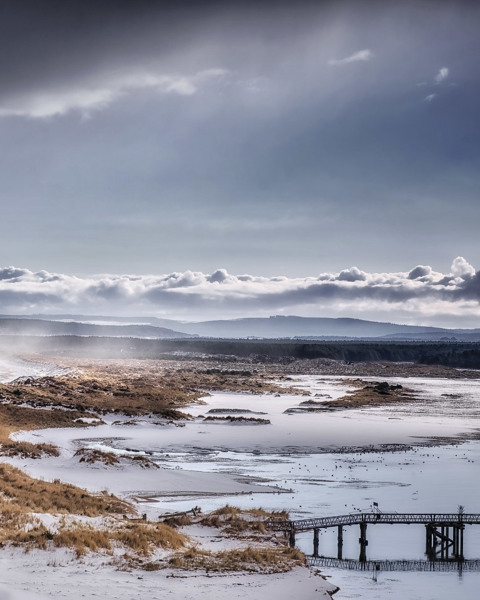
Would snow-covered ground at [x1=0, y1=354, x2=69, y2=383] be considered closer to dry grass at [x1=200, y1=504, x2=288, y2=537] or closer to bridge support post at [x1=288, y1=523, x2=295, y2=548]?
dry grass at [x1=200, y1=504, x2=288, y2=537]

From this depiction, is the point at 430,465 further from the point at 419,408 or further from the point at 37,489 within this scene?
the point at 419,408

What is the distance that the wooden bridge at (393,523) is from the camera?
3014 centimetres

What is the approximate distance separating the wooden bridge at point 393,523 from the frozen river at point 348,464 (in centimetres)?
70

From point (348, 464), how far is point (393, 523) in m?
16.0

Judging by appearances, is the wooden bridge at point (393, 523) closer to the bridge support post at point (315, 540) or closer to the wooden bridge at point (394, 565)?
the bridge support post at point (315, 540)


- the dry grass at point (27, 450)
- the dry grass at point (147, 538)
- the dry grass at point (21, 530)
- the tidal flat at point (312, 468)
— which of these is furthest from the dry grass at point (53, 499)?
the dry grass at point (27, 450)

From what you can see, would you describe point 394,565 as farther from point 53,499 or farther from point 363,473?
point 53,499

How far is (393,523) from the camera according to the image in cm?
3150

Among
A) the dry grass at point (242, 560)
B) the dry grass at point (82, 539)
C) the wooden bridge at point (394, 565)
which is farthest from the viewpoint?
the wooden bridge at point (394, 565)

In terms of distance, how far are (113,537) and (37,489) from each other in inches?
336

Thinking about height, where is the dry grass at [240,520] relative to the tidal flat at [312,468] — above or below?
above

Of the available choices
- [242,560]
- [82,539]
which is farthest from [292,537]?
[82,539]

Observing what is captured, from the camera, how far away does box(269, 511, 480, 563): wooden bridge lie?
1187 inches

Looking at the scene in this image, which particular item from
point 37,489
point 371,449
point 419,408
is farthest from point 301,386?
point 37,489
